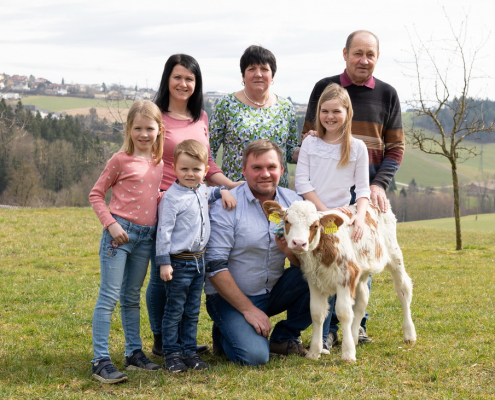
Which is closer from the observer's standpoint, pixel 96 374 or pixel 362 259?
pixel 96 374

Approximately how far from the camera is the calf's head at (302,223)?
5031 mm

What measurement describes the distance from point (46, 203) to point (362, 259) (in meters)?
65.2

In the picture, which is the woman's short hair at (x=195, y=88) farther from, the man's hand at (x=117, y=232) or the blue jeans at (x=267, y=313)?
the blue jeans at (x=267, y=313)

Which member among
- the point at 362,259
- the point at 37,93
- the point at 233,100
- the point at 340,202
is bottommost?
the point at 362,259

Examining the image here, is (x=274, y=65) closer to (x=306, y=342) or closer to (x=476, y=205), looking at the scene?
(x=306, y=342)

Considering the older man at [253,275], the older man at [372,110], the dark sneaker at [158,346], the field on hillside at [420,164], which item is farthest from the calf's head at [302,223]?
the field on hillside at [420,164]

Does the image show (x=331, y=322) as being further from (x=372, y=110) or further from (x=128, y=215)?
(x=128, y=215)

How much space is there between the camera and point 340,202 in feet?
19.2

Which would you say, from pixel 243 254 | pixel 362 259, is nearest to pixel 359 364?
pixel 362 259

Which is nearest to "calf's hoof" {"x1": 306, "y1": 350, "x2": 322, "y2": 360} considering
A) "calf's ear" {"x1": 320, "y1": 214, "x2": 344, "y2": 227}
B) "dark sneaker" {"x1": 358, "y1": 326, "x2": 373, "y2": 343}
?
"dark sneaker" {"x1": 358, "y1": 326, "x2": 373, "y2": 343}

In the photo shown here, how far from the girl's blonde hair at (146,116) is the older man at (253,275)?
903mm

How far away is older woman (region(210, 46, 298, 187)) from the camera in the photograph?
6098mm

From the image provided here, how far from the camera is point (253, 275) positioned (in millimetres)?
5895

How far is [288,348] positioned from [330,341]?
63cm
